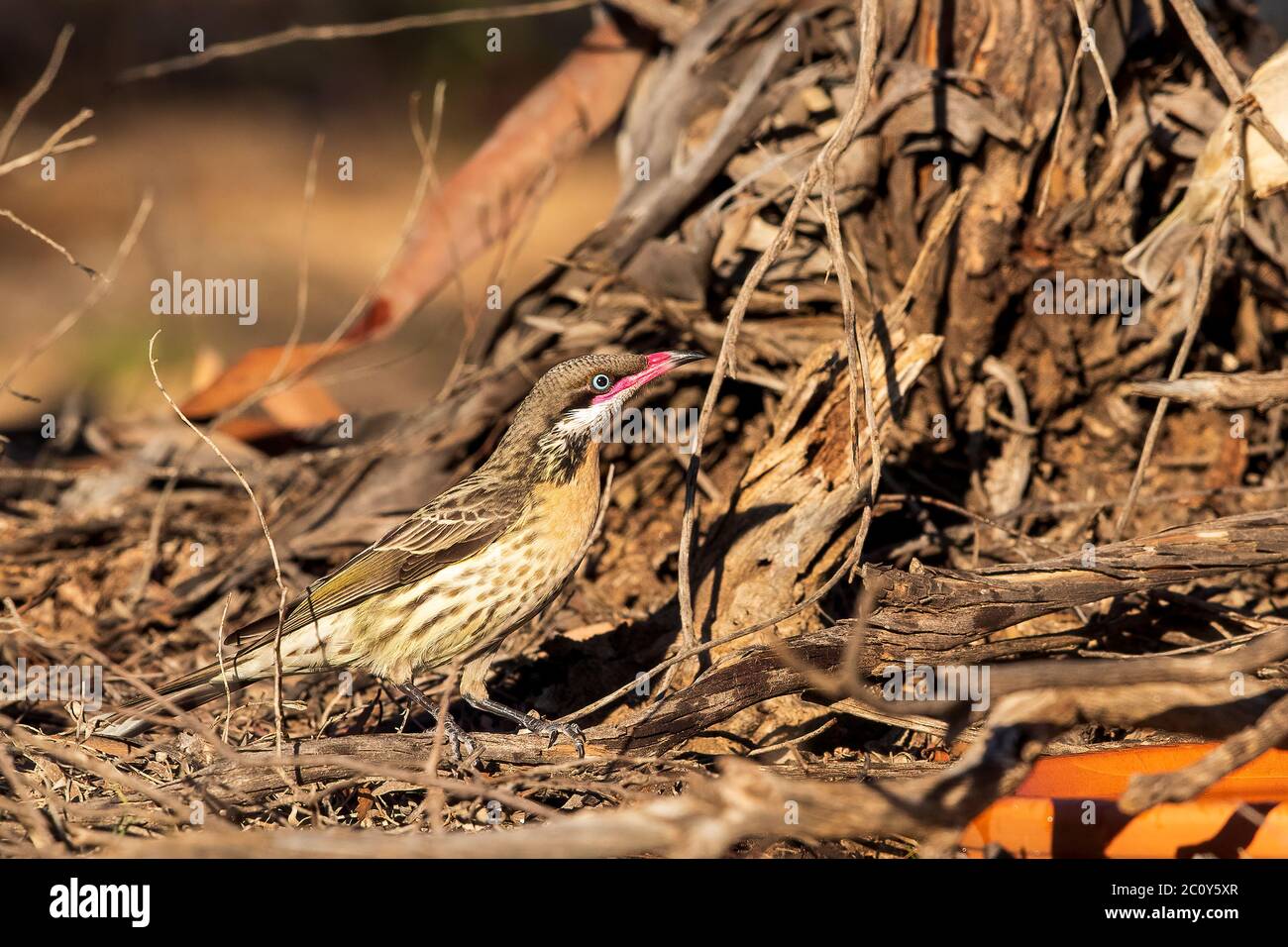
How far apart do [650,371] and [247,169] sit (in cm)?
1506

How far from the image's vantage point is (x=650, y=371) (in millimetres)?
5918

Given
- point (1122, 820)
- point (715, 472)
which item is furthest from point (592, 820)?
point (715, 472)

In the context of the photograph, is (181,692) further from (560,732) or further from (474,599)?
(560,732)

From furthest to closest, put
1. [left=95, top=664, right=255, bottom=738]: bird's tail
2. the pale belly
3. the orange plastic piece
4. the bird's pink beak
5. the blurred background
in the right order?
the blurred background < the bird's pink beak < the pale belly < [left=95, top=664, right=255, bottom=738]: bird's tail < the orange plastic piece

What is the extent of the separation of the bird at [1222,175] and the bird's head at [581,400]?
230 cm

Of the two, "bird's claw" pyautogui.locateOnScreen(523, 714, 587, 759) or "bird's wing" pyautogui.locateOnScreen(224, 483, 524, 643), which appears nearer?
"bird's claw" pyautogui.locateOnScreen(523, 714, 587, 759)

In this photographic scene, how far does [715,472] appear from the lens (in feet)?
25.3

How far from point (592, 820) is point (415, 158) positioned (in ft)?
60.6

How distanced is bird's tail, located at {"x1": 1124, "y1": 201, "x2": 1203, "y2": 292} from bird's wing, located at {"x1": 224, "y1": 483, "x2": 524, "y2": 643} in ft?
10.1

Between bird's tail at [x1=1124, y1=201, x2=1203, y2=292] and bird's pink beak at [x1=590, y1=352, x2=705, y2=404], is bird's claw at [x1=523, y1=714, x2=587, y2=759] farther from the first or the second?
bird's tail at [x1=1124, y1=201, x2=1203, y2=292]

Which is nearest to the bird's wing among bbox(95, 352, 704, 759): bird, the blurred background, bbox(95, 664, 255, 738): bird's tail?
bbox(95, 352, 704, 759): bird

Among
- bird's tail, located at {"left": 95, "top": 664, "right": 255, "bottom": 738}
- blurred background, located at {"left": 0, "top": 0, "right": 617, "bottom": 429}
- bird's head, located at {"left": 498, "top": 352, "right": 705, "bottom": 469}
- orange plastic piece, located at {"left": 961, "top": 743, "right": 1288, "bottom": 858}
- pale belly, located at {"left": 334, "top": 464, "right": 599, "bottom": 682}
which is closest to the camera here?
orange plastic piece, located at {"left": 961, "top": 743, "right": 1288, "bottom": 858}

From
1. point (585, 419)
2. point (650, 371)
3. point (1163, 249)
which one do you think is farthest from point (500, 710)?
point (1163, 249)

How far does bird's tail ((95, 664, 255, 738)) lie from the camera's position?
216 inches
